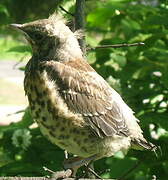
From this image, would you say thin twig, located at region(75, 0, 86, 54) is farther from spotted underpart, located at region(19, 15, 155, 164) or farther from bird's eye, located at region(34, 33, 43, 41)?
bird's eye, located at region(34, 33, 43, 41)

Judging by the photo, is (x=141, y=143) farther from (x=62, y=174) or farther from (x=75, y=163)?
(x=62, y=174)

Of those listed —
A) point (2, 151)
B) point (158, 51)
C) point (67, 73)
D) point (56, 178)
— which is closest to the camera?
point (56, 178)

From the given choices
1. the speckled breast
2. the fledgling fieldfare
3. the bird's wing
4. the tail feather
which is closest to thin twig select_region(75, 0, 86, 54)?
the fledgling fieldfare

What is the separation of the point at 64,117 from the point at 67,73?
0.30 metres

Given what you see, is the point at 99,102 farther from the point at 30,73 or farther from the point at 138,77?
the point at 138,77

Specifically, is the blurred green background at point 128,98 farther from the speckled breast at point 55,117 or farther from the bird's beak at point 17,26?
the bird's beak at point 17,26

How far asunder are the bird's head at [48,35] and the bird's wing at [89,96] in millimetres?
104

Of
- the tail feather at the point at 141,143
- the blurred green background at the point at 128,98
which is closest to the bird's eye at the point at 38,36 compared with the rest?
the blurred green background at the point at 128,98

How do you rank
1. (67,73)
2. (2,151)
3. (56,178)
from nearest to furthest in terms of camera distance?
(56,178) < (67,73) < (2,151)

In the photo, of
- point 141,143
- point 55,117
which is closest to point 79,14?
point 55,117

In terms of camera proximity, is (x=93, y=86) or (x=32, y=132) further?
(x=32, y=132)

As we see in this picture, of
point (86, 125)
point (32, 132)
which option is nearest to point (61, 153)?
point (32, 132)

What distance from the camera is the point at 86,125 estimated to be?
144 inches

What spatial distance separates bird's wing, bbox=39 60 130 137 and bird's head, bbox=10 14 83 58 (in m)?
0.10
